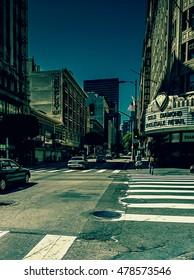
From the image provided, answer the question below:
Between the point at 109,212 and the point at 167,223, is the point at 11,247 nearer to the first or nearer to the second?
the point at 109,212

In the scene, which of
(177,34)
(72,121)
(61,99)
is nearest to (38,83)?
(61,99)

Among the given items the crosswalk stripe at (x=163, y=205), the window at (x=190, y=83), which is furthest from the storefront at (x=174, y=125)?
the crosswalk stripe at (x=163, y=205)

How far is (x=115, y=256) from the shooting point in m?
3.89

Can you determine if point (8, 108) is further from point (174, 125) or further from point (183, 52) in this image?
point (183, 52)

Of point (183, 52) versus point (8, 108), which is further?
point (8, 108)

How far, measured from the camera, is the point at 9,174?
10539 millimetres

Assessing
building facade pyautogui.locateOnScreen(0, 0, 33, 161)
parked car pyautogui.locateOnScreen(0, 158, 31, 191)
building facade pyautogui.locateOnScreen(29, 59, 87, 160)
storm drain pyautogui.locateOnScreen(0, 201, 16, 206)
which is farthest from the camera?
building facade pyautogui.locateOnScreen(29, 59, 87, 160)

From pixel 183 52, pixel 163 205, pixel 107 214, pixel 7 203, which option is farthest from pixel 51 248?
pixel 183 52

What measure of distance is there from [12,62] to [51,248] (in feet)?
124

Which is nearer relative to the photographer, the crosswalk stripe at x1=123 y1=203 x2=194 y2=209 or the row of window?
the crosswalk stripe at x1=123 y1=203 x2=194 y2=209

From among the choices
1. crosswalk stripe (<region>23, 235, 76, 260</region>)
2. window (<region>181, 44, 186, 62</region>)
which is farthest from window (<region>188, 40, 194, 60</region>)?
crosswalk stripe (<region>23, 235, 76, 260</region>)

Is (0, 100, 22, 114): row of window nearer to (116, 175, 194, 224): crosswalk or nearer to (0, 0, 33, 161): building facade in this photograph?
(0, 0, 33, 161): building facade

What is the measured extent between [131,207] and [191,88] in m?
19.5

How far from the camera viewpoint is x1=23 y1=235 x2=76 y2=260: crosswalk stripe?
386cm
